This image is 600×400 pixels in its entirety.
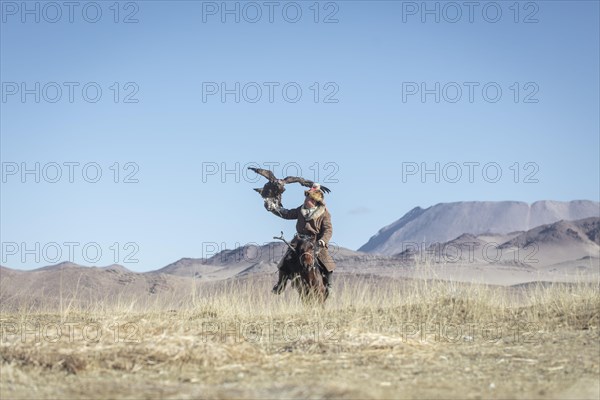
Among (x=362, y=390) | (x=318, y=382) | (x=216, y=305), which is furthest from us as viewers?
(x=216, y=305)

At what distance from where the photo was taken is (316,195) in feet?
47.2

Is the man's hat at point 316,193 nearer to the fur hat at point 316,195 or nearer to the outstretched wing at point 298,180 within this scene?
the fur hat at point 316,195

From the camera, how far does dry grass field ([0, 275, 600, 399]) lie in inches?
270

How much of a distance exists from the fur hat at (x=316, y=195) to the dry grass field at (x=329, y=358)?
3561 mm

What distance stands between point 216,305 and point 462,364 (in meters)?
5.85

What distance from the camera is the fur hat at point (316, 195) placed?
47.1ft

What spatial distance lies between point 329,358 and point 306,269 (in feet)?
18.3

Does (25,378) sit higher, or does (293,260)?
(293,260)

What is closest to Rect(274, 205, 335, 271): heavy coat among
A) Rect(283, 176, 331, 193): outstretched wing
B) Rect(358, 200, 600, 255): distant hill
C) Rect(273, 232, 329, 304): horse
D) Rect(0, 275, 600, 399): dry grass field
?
Rect(273, 232, 329, 304): horse

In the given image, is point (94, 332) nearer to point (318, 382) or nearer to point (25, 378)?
point (25, 378)

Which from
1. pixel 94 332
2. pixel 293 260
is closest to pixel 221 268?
pixel 293 260

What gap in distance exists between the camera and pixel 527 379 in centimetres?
732

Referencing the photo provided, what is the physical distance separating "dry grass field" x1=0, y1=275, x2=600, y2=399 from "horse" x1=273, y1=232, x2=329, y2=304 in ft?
8.35

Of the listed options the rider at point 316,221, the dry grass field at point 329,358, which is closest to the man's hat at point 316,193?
the rider at point 316,221
